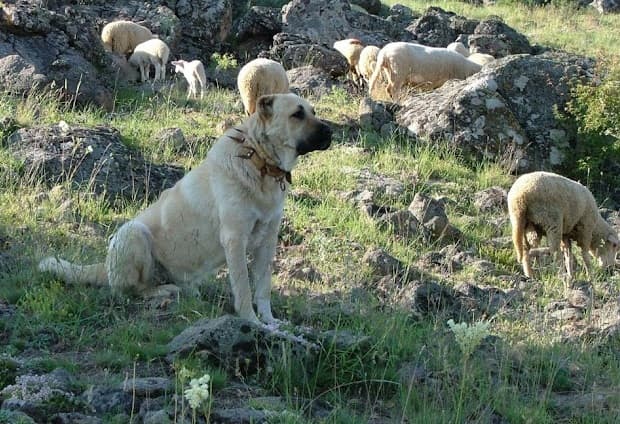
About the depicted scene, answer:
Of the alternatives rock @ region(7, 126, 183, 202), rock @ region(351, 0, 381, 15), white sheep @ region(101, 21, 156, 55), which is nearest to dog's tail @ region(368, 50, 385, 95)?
white sheep @ region(101, 21, 156, 55)

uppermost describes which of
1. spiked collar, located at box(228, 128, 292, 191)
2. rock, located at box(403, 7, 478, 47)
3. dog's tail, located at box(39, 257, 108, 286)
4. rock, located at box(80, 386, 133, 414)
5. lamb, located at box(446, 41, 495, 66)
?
spiked collar, located at box(228, 128, 292, 191)

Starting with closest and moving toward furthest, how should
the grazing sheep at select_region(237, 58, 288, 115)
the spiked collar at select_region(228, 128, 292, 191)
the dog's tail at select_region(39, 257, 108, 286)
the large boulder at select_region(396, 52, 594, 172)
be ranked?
the spiked collar at select_region(228, 128, 292, 191) → the dog's tail at select_region(39, 257, 108, 286) → the large boulder at select_region(396, 52, 594, 172) → the grazing sheep at select_region(237, 58, 288, 115)

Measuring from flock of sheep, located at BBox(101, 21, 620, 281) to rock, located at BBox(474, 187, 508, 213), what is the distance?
949mm

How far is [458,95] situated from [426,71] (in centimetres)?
368

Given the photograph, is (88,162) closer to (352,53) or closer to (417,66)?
(417,66)

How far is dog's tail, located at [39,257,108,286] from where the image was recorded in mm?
7102

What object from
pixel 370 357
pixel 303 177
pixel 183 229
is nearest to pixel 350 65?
pixel 303 177

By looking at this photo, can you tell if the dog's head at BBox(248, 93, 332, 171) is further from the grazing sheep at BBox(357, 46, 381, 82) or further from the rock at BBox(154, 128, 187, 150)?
the grazing sheep at BBox(357, 46, 381, 82)

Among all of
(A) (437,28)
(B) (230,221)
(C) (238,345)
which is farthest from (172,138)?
(A) (437,28)

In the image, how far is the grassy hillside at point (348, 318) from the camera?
5.38 meters

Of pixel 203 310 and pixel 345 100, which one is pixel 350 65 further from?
pixel 203 310

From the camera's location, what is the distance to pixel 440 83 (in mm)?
17734

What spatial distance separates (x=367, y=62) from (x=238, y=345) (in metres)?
13.3

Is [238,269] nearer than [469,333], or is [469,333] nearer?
[469,333]
